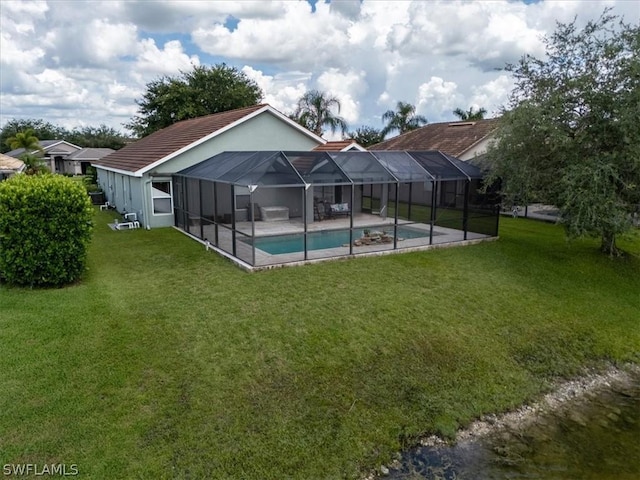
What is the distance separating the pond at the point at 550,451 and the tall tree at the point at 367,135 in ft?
109

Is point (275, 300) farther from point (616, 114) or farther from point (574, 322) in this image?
point (616, 114)

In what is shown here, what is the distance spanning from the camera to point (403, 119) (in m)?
34.8

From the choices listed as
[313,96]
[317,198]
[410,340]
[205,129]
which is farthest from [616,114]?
[313,96]

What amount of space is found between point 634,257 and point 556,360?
7196 mm

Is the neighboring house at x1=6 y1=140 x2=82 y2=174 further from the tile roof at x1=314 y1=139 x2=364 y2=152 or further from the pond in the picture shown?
the pond

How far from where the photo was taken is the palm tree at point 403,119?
114 ft

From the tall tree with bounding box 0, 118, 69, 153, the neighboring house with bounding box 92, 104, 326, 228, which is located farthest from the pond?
the tall tree with bounding box 0, 118, 69, 153

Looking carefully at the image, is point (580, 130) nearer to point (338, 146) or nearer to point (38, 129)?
point (338, 146)

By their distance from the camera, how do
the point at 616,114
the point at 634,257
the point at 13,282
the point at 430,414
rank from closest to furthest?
1. the point at 430,414
2. the point at 13,282
3. the point at 616,114
4. the point at 634,257

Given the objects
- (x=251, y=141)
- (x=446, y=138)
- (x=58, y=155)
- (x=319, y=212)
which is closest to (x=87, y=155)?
(x=58, y=155)

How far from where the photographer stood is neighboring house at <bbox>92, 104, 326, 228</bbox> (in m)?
16.2

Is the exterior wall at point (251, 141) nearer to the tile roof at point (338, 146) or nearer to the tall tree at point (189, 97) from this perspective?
the tile roof at point (338, 146)

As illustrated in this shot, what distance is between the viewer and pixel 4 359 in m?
6.52

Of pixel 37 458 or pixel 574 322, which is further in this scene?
pixel 574 322
